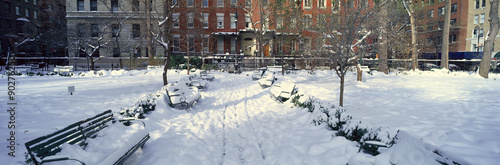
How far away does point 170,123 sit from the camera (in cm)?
637

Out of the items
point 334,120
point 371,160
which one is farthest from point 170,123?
point 371,160

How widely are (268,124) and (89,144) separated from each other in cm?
410

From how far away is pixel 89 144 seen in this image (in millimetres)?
3336

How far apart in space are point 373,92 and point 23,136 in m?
11.6

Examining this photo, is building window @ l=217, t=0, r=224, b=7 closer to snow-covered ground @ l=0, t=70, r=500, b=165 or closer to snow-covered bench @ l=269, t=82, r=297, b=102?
snow-covered ground @ l=0, t=70, r=500, b=165

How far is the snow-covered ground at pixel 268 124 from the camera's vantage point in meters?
4.24

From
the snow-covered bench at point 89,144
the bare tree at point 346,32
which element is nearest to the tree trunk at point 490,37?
the bare tree at point 346,32

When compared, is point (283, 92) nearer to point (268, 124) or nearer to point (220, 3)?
point (268, 124)

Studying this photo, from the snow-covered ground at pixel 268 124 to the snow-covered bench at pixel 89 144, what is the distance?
0.53m

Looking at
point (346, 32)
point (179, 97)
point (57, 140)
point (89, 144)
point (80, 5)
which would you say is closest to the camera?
point (57, 140)

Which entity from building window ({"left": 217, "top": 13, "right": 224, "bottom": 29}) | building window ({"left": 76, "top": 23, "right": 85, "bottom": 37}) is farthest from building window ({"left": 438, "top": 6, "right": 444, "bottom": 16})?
building window ({"left": 76, "top": 23, "right": 85, "bottom": 37})

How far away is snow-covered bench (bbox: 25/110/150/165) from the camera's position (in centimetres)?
270

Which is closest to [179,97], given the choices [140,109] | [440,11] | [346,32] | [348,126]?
[140,109]

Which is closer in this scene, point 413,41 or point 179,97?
point 179,97
